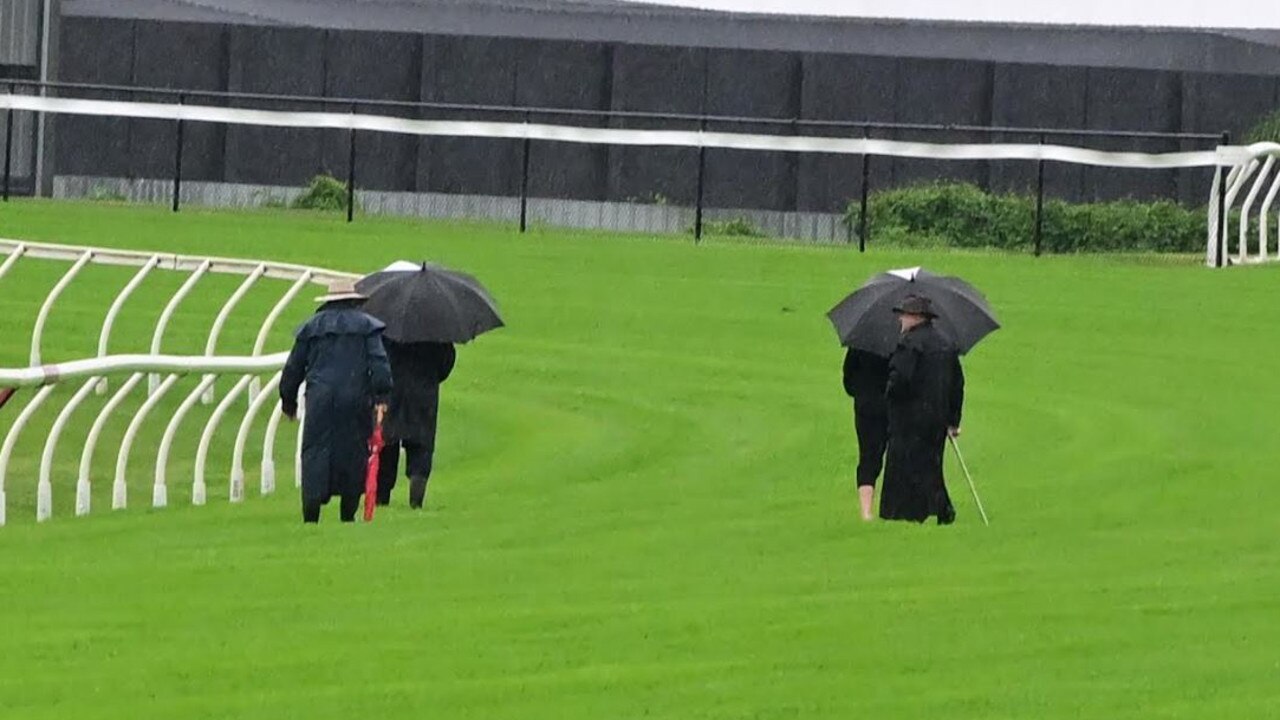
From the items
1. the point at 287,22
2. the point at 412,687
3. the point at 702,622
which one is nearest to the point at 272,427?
the point at 702,622

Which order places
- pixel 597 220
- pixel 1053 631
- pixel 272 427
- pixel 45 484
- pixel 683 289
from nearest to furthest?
pixel 1053 631, pixel 45 484, pixel 272 427, pixel 683 289, pixel 597 220

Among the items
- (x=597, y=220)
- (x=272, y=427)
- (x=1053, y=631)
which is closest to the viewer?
(x=1053, y=631)

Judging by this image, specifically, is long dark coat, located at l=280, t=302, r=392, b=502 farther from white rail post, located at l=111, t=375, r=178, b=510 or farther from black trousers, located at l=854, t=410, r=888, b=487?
black trousers, located at l=854, t=410, r=888, b=487

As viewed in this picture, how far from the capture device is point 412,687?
8.74 m

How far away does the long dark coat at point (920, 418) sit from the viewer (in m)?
12.9

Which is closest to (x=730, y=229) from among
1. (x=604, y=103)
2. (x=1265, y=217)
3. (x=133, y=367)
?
(x=604, y=103)

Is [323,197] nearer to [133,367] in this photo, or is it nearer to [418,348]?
[133,367]

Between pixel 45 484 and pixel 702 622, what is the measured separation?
15.4ft

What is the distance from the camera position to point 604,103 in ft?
114

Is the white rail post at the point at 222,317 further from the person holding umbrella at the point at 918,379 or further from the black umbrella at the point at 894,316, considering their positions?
the person holding umbrella at the point at 918,379

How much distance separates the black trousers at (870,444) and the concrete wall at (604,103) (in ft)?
61.3

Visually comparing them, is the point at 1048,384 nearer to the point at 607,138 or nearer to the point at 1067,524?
the point at 1067,524

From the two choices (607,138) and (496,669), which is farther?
(607,138)

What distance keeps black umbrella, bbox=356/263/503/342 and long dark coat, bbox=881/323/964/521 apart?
1.98m
